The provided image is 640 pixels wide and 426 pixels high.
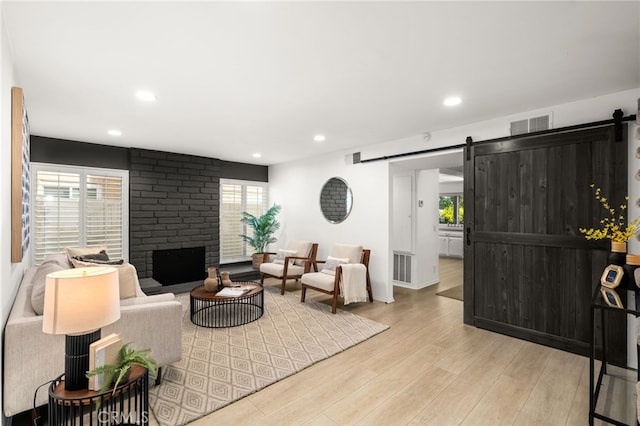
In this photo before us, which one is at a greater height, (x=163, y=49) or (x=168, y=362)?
(x=163, y=49)

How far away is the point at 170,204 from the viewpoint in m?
5.57

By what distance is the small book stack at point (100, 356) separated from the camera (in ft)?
5.10

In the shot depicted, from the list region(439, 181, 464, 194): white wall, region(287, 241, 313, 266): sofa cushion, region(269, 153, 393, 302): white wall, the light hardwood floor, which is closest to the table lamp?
the light hardwood floor

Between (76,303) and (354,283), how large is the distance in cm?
331

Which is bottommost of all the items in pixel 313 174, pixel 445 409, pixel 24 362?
pixel 445 409

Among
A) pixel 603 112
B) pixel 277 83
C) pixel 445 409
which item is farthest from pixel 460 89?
pixel 445 409

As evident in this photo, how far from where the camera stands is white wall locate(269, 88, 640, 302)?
9.66 ft

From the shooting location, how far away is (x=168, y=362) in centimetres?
240

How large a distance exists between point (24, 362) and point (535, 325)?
14.1ft

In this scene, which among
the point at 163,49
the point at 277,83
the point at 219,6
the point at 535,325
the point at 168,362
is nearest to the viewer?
the point at 219,6

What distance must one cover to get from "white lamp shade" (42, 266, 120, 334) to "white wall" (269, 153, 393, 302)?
149 inches

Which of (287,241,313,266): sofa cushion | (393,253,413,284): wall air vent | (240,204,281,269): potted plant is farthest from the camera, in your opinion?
(240,204,281,269): potted plant

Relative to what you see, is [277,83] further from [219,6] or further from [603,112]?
[603,112]

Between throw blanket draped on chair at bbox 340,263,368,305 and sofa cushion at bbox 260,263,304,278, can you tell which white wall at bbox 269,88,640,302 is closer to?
throw blanket draped on chair at bbox 340,263,368,305
